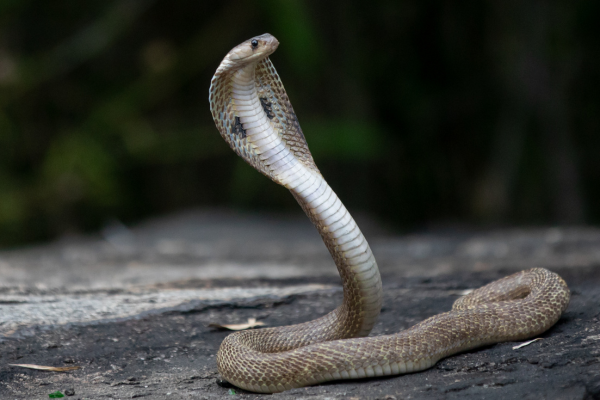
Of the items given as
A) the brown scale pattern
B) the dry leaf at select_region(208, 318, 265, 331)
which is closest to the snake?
the brown scale pattern

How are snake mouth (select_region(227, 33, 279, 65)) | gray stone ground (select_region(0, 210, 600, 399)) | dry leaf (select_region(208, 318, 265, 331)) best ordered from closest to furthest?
gray stone ground (select_region(0, 210, 600, 399)) → snake mouth (select_region(227, 33, 279, 65)) → dry leaf (select_region(208, 318, 265, 331))

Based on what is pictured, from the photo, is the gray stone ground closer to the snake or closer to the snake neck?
the snake

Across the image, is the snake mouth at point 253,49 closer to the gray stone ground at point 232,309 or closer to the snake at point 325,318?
the snake at point 325,318

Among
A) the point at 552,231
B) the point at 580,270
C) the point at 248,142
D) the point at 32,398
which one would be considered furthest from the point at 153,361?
the point at 552,231

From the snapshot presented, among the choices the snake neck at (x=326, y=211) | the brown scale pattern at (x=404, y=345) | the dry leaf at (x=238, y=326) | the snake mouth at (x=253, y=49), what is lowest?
the dry leaf at (x=238, y=326)

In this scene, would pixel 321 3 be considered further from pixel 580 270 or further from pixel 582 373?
pixel 582 373

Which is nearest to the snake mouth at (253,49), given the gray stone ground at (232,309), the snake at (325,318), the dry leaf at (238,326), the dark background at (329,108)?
the snake at (325,318)

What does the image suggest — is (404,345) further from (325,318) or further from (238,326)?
(238,326)
